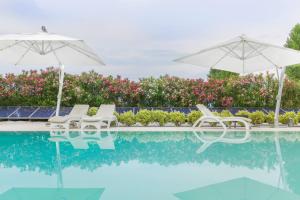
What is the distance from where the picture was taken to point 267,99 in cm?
1777

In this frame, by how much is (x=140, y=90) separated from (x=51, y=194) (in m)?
11.0

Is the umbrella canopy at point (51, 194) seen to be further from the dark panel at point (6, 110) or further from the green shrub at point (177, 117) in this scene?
the dark panel at point (6, 110)

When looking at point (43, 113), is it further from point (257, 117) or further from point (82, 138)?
point (257, 117)

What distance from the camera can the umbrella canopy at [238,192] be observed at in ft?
21.6

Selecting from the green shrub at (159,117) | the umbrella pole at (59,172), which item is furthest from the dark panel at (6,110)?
the umbrella pole at (59,172)

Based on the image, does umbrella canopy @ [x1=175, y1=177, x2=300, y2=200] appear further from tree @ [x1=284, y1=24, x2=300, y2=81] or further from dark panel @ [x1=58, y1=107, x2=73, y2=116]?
tree @ [x1=284, y1=24, x2=300, y2=81]

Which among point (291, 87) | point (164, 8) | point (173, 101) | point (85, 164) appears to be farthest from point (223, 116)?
point (164, 8)

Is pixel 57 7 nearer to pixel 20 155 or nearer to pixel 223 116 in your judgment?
pixel 223 116

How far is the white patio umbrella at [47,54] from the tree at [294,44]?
1526 inches

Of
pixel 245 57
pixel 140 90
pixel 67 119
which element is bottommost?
pixel 67 119

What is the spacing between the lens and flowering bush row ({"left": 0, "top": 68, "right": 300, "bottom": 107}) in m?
17.4

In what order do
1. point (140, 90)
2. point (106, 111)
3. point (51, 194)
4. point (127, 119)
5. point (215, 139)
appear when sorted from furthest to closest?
point (140, 90)
point (127, 119)
point (106, 111)
point (215, 139)
point (51, 194)

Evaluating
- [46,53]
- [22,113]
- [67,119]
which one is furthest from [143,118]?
[22,113]

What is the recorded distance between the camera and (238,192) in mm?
6844
